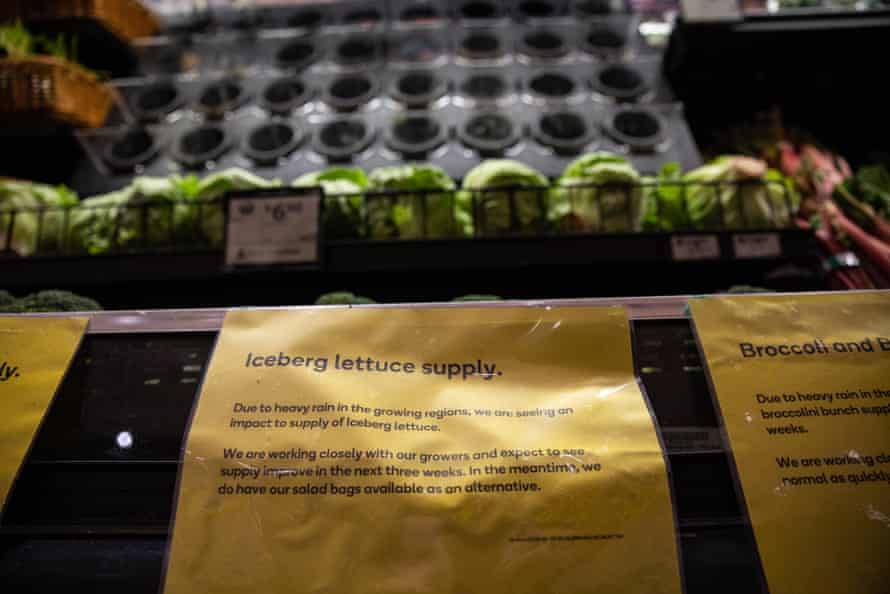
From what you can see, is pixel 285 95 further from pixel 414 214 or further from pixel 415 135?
pixel 414 214

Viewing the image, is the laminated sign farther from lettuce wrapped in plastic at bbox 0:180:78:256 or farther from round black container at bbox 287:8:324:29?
round black container at bbox 287:8:324:29

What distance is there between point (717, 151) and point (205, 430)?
2009 millimetres

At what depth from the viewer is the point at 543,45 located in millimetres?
2186

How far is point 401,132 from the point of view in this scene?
72.9 inches

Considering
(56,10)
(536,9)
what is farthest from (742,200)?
(56,10)

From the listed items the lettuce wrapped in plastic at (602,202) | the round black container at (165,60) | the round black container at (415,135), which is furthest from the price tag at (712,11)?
the round black container at (165,60)

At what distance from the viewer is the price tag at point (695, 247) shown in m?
1.28

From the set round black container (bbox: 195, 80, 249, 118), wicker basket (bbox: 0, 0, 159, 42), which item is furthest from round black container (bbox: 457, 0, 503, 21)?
wicker basket (bbox: 0, 0, 159, 42)

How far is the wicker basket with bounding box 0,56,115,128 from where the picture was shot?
173 cm

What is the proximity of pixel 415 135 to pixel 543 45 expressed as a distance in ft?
2.41

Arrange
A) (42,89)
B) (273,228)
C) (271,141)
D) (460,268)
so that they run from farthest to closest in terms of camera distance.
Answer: (271,141), (42,89), (460,268), (273,228)

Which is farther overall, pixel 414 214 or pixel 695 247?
pixel 414 214

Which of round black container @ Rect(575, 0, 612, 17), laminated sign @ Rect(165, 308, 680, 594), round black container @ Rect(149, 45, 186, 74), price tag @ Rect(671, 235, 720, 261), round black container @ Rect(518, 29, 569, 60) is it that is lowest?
laminated sign @ Rect(165, 308, 680, 594)

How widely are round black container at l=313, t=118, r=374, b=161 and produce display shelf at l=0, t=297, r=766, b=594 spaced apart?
1130 mm
